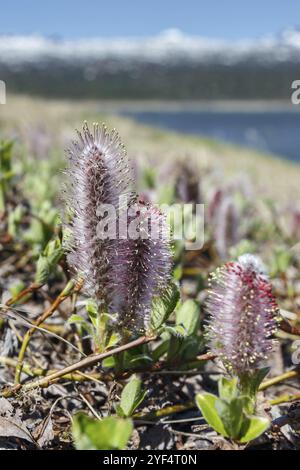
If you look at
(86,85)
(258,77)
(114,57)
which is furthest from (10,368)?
(114,57)

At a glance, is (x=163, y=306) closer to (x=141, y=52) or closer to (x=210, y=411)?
(x=210, y=411)

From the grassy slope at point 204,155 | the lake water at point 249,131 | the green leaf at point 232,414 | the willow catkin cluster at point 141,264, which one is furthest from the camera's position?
the lake water at point 249,131

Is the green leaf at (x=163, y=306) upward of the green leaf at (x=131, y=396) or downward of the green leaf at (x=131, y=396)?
upward

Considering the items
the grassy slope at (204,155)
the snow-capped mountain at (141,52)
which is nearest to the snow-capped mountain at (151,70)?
the snow-capped mountain at (141,52)

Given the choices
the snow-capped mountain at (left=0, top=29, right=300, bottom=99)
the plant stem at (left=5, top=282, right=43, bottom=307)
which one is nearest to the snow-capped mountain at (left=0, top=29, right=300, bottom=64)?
the snow-capped mountain at (left=0, top=29, right=300, bottom=99)

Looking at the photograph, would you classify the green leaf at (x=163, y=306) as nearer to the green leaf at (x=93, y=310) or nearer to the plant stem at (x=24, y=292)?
the green leaf at (x=93, y=310)

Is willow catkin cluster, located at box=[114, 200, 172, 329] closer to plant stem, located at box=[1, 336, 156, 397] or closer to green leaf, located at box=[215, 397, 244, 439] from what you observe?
plant stem, located at box=[1, 336, 156, 397]

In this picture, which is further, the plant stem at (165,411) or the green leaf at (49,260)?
the green leaf at (49,260)
